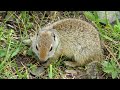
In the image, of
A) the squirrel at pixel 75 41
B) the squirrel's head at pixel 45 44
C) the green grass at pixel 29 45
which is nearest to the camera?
the squirrel's head at pixel 45 44

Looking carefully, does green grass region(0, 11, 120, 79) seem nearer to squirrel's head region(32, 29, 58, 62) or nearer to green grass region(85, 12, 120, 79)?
green grass region(85, 12, 120, 79)

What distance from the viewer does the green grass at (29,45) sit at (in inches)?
132

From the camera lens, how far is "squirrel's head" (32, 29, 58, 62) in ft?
10.6

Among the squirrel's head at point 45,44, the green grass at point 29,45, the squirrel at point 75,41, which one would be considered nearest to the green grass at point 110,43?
the green grass at point 29,45

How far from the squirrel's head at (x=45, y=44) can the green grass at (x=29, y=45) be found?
5.6 inches

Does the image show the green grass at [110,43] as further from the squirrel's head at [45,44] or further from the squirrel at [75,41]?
the squirrel's head at [45,44]

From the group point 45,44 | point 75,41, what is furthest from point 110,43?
point 45,44

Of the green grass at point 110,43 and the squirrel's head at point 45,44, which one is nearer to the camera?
the squirrel's head at point 45,44

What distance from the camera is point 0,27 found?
3.89 m

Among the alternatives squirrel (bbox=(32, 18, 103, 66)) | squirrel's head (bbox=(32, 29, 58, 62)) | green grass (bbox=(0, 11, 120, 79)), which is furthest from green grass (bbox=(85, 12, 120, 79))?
squirrel's head (bbox=(32, 29, 58, 62))

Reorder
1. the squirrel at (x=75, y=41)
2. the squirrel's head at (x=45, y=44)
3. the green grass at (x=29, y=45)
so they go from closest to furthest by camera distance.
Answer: the squirrel's head at (x=45, y=44) → the green grass at (x=29, y=45) → the squirrel at (x=75, y=41)

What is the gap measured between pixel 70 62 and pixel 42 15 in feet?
3.07

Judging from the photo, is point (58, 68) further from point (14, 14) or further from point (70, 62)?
point (14, 14)
